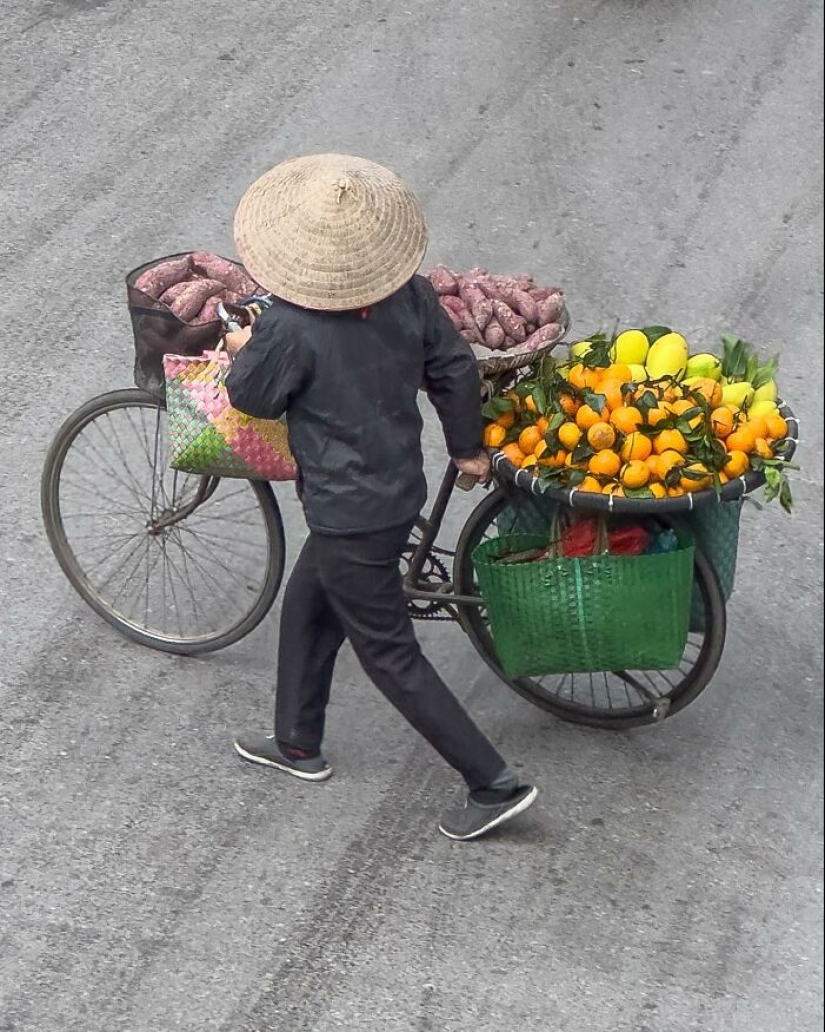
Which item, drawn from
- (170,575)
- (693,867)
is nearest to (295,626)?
(170,575)

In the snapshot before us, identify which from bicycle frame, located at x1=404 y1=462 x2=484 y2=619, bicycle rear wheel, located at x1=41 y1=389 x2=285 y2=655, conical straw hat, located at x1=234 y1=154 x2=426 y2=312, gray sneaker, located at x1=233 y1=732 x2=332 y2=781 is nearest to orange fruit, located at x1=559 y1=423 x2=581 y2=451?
bicycle frame, located at x1=404 y1=462 x2=484 y2=619

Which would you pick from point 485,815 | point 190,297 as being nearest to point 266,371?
point 190,297

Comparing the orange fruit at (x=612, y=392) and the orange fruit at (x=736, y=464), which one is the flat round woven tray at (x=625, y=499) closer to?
the orange fruit at (x=736, y=464)

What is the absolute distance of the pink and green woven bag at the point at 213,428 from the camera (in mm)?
4168

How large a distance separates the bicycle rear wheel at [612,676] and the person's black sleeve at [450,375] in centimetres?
40

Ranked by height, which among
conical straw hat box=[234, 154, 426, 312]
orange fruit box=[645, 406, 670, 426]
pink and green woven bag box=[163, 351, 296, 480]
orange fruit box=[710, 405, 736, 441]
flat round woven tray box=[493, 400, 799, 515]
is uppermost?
conical straw hat box=[234, 154, 426, 312]

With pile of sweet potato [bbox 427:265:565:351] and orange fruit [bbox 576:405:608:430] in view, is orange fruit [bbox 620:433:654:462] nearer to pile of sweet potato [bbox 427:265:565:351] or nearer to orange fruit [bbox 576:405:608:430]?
orange fruit [bbox 576:405:608:430]

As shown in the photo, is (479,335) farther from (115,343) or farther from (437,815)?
(115,343)

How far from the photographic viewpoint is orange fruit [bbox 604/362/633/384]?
4.34 meters

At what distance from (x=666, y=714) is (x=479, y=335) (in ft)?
4.30

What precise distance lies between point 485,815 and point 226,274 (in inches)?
67.3

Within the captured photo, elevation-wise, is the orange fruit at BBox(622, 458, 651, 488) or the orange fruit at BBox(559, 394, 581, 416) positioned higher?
the orange fruit at BBox(559, 394, 581, 416)

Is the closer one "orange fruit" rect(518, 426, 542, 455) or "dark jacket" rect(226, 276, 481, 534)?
"dark jacket" rect(226, 276, 481, 534)

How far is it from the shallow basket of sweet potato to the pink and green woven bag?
0.60 meters
